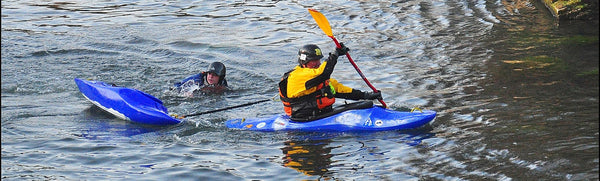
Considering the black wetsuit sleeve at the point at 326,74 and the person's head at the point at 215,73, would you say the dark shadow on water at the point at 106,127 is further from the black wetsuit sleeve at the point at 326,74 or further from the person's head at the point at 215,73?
the black wetsuit sleeve at the point at 326,74

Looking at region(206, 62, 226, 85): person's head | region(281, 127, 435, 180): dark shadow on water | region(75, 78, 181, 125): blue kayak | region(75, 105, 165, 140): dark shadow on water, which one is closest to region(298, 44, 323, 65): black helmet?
region(281, 127, 435, 180): dark shadow on water

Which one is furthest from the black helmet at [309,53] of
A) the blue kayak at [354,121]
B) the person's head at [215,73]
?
the person's head at [215,73]

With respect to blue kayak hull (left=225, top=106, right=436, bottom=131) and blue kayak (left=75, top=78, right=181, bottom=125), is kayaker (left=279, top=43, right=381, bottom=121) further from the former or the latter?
blue kayak (left=75, top=78, right=181, bottom=125)

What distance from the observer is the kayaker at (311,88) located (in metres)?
8.98

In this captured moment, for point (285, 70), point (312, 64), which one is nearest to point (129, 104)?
point (312, 64)

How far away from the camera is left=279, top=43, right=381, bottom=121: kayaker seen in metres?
8.98

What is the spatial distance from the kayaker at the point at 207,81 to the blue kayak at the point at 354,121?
1.95 metres

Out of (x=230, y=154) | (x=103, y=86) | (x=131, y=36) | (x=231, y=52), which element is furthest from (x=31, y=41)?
(x=230, y=154)

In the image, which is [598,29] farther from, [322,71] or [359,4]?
[359,4]

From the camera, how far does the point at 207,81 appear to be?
38.6 ft

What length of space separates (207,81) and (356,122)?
330 cm

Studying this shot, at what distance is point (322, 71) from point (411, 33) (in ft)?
24.2

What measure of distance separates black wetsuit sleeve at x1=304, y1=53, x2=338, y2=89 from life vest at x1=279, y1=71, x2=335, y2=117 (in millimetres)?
248

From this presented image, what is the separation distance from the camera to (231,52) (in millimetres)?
14922
